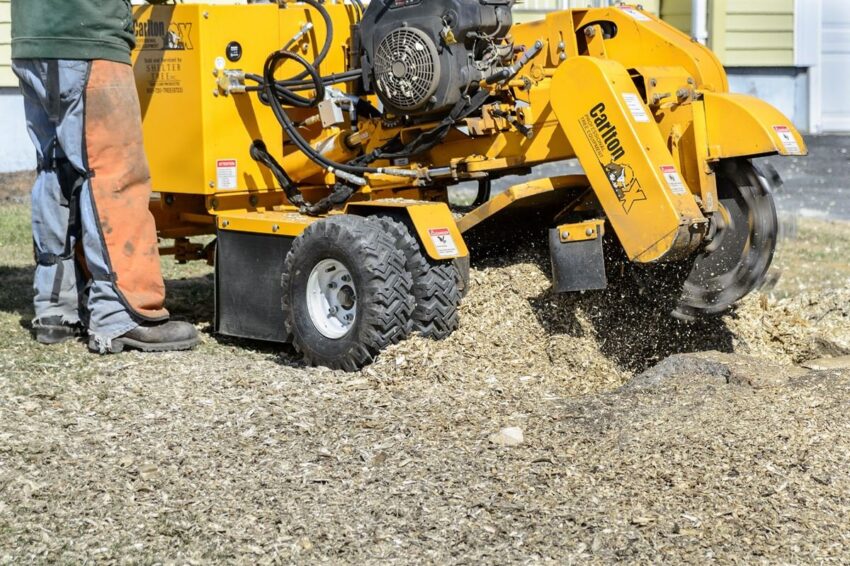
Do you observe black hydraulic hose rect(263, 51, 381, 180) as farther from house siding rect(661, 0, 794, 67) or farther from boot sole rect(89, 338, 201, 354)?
house siding rect(661, 0, 794, 67)

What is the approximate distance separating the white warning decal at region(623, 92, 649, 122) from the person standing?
2492 mm

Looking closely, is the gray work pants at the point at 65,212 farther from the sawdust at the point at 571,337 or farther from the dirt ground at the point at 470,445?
the sawdust at the point at 571,337

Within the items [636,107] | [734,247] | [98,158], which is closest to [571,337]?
[734,247]

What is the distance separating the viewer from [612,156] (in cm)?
594

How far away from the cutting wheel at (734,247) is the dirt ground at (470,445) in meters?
0.26

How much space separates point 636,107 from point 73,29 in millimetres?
2836

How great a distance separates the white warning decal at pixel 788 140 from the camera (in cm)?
584

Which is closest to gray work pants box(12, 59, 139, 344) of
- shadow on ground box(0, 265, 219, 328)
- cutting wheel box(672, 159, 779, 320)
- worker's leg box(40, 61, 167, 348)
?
worker's leg box(40, 61, 167, 348)

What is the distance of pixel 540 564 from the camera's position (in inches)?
156

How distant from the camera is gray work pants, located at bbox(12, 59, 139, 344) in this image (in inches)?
258

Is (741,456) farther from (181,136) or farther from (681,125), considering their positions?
(181,136)

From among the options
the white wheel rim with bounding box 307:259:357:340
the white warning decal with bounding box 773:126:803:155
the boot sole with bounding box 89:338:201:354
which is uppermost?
the white warning decal with bounding box 773:126:803:155

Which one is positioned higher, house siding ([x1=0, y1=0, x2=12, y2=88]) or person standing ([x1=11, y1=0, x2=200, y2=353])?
house siding ([x1=0, y1=0, x2=12, y2=88])

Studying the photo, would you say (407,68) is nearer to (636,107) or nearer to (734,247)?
(636,107)
